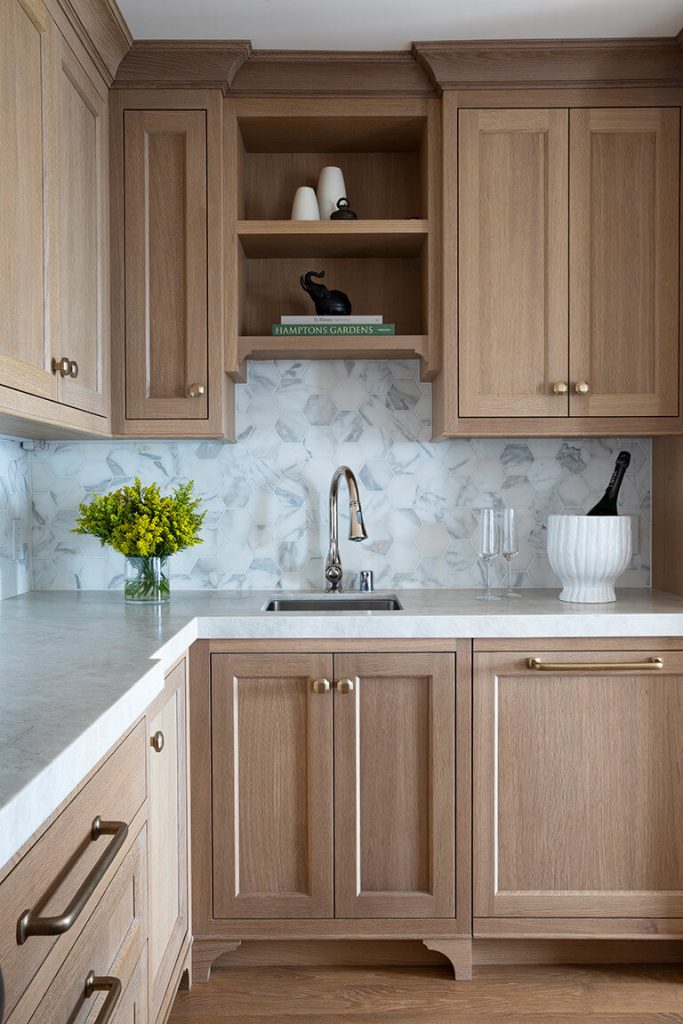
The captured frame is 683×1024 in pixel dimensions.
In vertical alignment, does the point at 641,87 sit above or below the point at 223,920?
above

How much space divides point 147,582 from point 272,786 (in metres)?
0.64

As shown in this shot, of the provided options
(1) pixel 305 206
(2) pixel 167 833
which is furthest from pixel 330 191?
(2) pixel 167 833

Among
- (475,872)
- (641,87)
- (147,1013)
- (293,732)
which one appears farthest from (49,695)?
(641,87)

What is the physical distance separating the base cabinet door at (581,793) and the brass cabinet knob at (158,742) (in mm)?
803

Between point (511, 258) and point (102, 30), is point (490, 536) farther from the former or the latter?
point (102, 30)

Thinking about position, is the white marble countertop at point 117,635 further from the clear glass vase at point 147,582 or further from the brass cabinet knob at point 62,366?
the brass cabinet knob at point 62,366

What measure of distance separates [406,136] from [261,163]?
1.53 feet

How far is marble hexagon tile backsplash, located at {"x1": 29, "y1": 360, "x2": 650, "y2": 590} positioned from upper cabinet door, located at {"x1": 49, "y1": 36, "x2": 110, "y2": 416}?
48 cm

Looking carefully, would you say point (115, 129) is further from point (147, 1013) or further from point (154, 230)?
point (147, 1013)

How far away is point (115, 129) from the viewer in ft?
7.52

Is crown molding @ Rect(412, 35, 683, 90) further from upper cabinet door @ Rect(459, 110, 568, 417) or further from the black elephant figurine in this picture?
the black elephant figurine

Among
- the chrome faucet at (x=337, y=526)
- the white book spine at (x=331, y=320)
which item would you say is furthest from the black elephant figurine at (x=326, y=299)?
the chrome faucet at (x=337, y=526)

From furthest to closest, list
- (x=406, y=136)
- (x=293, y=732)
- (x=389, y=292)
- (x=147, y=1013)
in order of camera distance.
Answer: (x=389, y=292)
(x=406, y=136)
(x=293, y=732)
(x=147, y=1013)

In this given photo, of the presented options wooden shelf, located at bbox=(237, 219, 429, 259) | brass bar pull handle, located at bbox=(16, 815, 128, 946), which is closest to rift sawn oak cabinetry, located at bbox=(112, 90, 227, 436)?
wooden shelf, located at bbox=(237, 219, 429, 259)
